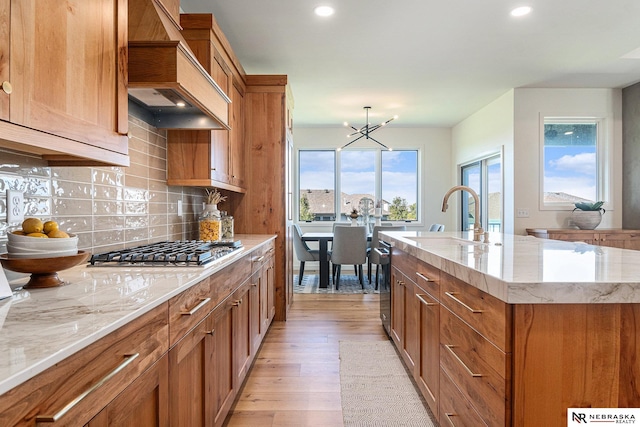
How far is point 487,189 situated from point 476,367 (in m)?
5.10

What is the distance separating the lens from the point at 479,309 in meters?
1.27

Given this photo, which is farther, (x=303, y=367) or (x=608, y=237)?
(x=608, y=237)

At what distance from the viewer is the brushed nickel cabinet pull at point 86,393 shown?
24.3 inches

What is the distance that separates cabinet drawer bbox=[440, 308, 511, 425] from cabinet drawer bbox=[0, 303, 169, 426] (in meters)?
1.01

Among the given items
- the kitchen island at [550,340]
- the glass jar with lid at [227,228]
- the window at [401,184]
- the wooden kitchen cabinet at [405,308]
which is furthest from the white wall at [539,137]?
the kitchen island at [550,340]

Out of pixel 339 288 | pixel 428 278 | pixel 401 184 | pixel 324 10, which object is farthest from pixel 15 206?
pixel 401 184

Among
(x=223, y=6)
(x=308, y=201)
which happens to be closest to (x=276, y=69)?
(x=223, y=6)

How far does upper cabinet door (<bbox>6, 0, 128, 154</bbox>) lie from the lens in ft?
2.98

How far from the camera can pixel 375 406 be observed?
2135mm

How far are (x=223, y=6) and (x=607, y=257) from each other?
2936 mm

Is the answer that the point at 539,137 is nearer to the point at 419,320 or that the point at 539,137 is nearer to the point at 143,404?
the point at 419,320

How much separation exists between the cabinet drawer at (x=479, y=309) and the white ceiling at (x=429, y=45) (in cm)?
227

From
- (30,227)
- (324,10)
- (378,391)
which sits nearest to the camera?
(30,227)

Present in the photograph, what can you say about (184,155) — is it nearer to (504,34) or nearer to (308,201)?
(504,34)
